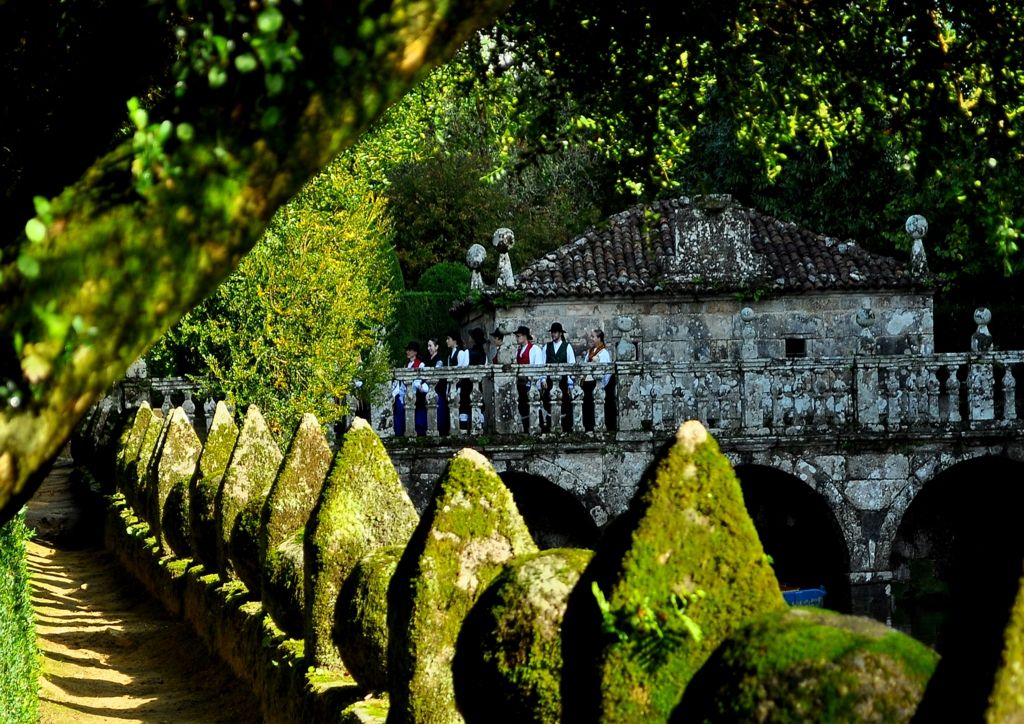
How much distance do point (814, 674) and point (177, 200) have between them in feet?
5.81

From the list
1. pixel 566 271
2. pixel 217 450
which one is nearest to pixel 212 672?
pixel 217 450

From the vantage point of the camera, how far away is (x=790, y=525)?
80.7ft

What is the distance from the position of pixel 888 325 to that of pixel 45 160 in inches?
978

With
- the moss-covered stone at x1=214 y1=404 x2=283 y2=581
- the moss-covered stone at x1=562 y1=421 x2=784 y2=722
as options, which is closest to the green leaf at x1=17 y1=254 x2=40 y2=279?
the moss-covered stone at x1=562 y1=421 x2=784 y2=722

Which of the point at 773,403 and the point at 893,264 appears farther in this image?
the point at 893,264

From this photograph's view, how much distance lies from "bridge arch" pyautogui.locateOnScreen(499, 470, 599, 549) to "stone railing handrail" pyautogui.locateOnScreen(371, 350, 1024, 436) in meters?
1.96

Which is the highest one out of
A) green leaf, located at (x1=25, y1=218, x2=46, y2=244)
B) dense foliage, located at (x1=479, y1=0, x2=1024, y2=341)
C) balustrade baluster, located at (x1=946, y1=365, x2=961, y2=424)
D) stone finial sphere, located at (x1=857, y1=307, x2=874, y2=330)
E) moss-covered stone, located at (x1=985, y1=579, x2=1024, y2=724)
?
dense foliage, located at (x1=479, y1=0, x2=1024, y2=341)

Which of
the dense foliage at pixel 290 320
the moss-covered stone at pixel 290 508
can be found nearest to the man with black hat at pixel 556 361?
the dense foliage at pixel 290 320

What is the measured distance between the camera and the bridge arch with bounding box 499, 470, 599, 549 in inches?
948

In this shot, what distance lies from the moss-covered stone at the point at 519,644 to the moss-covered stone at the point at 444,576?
20.2 inches

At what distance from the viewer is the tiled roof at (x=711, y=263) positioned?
2634 centimetres

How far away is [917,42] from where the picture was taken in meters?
8.28

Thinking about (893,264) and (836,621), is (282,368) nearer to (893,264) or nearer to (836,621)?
(893,264)

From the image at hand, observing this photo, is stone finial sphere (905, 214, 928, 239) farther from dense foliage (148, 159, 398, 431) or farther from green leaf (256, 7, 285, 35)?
green leaf (256, 7, 285, 35)
